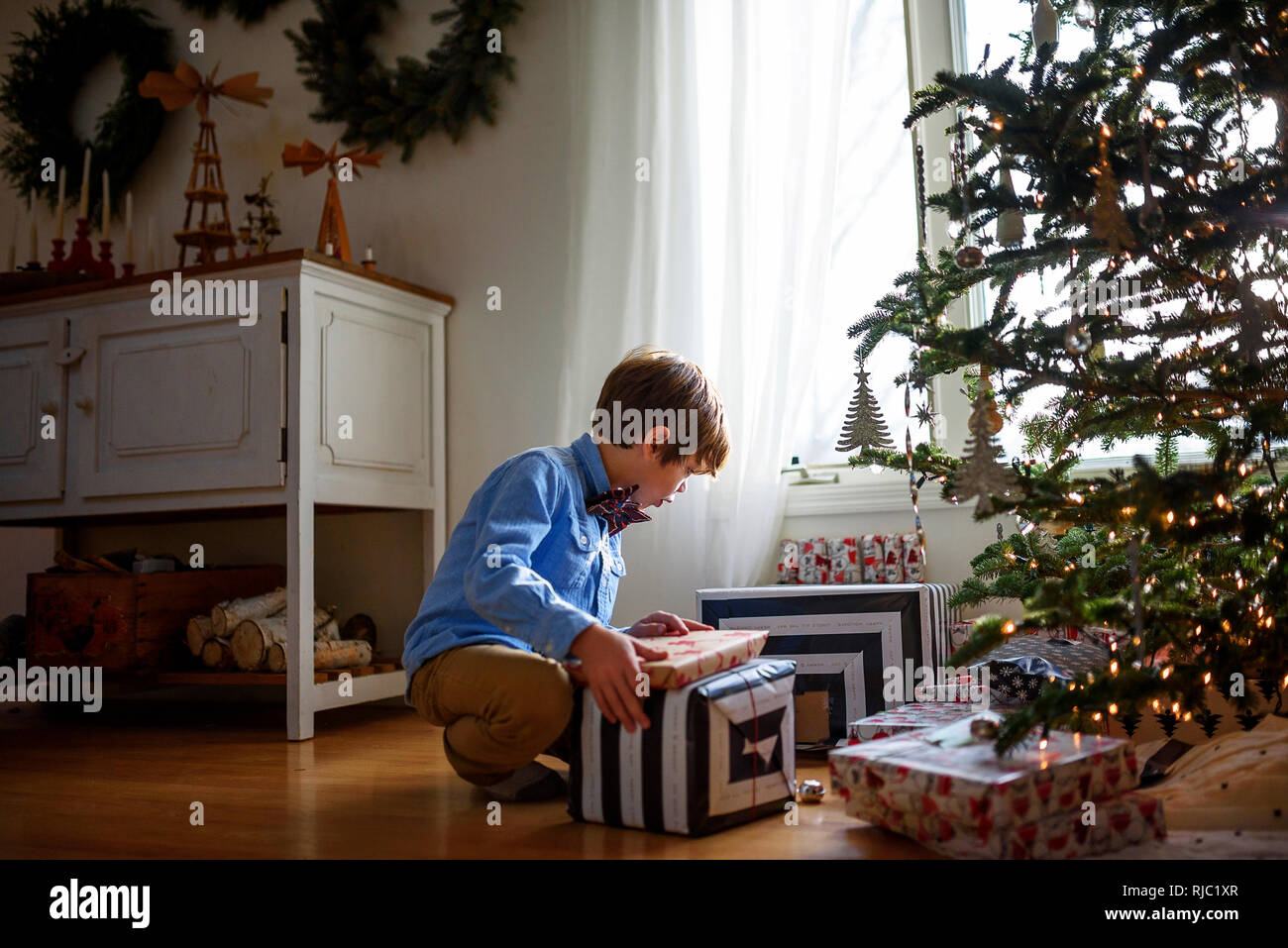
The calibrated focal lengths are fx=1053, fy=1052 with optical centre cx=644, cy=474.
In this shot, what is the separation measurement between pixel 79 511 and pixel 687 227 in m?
1.47

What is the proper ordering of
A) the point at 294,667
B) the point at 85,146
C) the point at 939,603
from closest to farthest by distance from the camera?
the point at 939,603, the point at 294,667, the point at 85,146

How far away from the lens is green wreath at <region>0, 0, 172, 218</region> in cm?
298

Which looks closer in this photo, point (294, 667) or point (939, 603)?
point (939, 603)

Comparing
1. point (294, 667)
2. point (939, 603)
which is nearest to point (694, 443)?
point (939, 603)

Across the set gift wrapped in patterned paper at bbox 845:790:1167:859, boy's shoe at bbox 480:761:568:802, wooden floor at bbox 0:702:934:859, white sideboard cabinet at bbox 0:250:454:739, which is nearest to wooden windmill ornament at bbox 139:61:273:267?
white sideboard cabinet at bbox 0:250:454:739

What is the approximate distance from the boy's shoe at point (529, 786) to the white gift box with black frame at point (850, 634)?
1.52 feet

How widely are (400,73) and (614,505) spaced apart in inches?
65.5

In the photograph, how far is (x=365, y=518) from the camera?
8.70 feet

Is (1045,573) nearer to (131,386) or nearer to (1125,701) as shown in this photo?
(1125,701)

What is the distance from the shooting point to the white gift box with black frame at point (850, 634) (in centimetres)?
170

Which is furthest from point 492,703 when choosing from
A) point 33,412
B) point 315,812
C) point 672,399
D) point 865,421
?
point 33,412

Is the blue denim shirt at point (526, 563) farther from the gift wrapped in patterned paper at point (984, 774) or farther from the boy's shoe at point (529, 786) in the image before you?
the gift wrapped in patterned paper at point (984, 774)

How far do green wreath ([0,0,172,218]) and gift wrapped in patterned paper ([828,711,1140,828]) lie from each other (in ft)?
9.06

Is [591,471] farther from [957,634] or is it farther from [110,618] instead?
[110,618]
